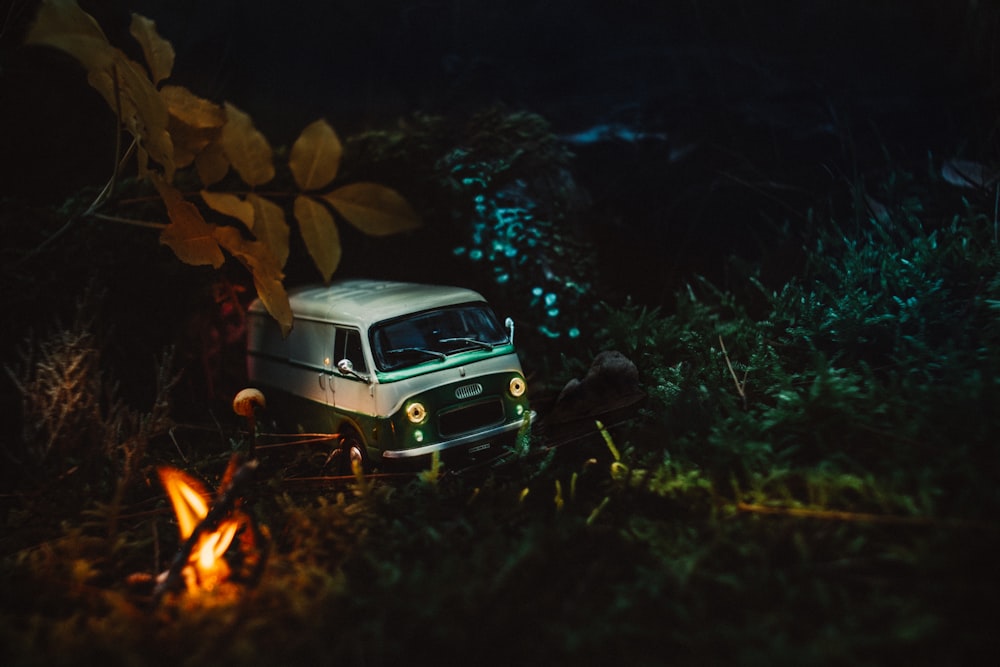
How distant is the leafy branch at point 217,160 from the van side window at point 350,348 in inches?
41.0

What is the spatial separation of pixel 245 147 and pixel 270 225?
0.33 meters

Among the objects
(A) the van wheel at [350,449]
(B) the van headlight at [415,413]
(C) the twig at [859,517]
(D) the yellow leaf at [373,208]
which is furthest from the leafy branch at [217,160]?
(C) the twig at [859,517]

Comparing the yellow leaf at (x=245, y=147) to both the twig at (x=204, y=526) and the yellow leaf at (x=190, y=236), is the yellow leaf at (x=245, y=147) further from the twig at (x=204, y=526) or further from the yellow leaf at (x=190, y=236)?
the twig at (x=204, y=526)

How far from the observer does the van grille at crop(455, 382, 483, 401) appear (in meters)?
3.78

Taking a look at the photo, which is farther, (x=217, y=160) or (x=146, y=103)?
(x=217, y=160)

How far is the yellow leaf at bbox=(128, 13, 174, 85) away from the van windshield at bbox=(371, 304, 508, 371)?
1727mm

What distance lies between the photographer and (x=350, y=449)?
13.1ft

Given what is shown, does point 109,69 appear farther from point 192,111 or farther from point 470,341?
point 470,341

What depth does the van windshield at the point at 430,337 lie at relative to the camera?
391cm

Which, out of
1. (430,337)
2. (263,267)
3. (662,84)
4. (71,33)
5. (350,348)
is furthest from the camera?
(662,84)

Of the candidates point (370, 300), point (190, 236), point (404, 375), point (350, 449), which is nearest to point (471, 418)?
point (404, 375)

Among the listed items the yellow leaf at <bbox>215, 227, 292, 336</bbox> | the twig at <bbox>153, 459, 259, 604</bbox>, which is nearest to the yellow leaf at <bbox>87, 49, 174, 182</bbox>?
the yellow leaf at <bbox>215, 227, 292, 336</bbox>

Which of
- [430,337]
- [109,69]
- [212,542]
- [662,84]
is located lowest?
[212,542]

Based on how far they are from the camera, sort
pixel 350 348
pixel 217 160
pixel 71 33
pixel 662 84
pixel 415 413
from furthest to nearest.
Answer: pixel 662 84 → pixel 350 348 → pixel 415 413 → pixel 217 160 → pixel 71 33
